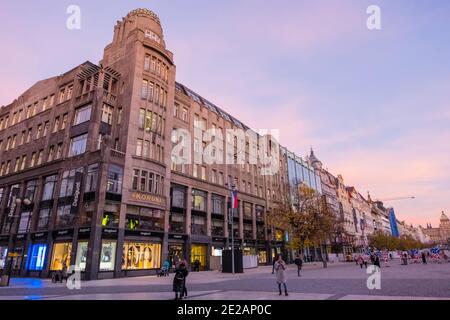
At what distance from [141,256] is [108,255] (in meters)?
3.75

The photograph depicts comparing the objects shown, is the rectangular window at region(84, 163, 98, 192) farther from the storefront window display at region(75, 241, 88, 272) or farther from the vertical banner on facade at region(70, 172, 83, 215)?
the storefront window display at region(75, 241, 88, 272)

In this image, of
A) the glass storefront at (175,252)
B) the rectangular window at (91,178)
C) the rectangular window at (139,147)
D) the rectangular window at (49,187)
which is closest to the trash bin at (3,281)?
the rectangular window at (91,178)

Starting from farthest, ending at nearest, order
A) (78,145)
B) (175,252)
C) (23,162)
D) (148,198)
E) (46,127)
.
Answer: (23,162), (46,127), (175,252), (78,145), (148,198)

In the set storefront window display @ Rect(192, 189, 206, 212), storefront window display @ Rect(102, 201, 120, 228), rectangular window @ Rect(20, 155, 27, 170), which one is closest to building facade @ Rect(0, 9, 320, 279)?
rectangular window @ Rect(20, 155, 27, 170)

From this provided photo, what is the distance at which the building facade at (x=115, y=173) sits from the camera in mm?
30469

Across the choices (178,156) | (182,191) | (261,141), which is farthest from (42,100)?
(261,141)

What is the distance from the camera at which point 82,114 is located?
1427 inches

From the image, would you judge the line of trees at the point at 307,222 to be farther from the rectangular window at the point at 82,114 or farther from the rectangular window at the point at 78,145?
the rectangular window at the point at 82,114

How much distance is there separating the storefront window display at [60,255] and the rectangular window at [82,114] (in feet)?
46.3

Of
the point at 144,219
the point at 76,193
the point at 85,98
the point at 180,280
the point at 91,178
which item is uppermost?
the point at 85,98

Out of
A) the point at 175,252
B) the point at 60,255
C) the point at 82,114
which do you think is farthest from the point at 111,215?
the point at 82,114

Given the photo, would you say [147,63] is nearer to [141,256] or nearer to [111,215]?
[111,215]

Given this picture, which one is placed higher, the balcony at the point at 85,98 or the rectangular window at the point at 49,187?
the balcony at the point at 85,98
